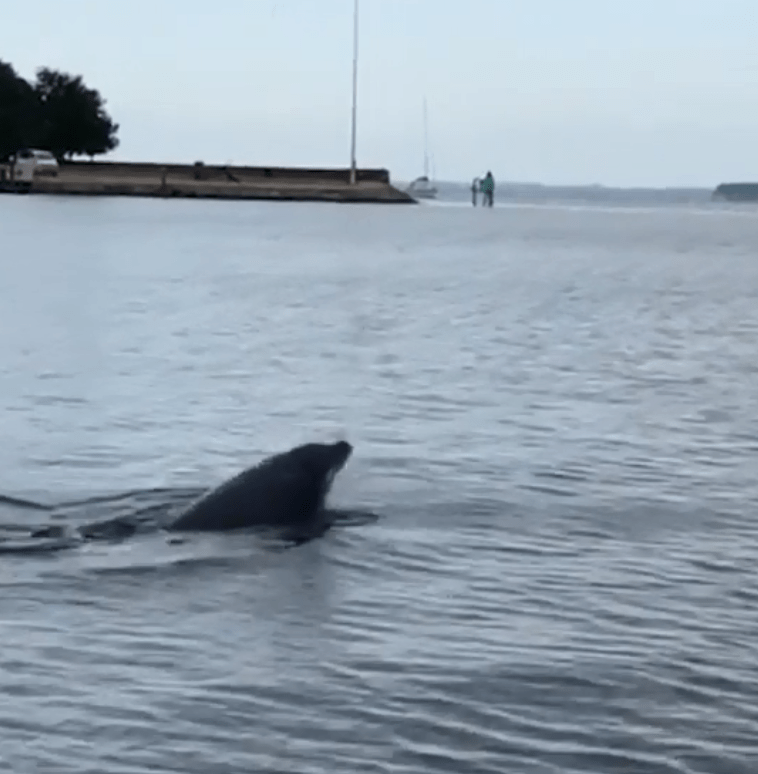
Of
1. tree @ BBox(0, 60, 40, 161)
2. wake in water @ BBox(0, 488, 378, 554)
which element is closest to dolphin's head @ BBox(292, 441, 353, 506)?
wake in water @ BBox(0, 488, 378, 554)

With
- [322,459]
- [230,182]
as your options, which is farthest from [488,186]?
[322,459]

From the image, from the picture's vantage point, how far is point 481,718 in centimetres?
811

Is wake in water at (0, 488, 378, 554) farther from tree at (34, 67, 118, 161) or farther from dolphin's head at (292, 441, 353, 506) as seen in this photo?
tree at (34, 67, 118, 161)

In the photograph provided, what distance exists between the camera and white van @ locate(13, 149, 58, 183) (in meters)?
115

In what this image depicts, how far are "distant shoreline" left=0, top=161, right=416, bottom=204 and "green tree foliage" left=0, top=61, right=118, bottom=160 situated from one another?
1.97 meters

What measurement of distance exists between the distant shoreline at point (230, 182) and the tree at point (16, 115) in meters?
3.27

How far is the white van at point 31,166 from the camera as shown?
378 feet

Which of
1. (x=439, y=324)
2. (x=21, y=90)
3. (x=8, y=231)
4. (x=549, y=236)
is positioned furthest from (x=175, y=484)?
(x=21, y=90)

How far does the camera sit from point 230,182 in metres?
138

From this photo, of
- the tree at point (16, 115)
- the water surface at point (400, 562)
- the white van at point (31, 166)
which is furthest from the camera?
the tree at point (16, 115)

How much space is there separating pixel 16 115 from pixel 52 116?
3218mm

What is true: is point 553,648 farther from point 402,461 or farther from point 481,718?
point 402,461

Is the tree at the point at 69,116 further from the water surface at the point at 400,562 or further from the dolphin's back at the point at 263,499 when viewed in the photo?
the dolphin's back at the point at 263,499

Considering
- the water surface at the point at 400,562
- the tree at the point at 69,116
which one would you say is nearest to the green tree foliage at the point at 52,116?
the tree at the point at 69,116
